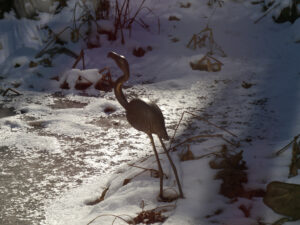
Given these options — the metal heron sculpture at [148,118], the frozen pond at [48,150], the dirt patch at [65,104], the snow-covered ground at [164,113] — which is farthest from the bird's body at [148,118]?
the dirt patch at [65,104]

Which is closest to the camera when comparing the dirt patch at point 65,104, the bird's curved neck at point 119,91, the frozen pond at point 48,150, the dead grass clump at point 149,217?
the dead grass clump at point 149,217

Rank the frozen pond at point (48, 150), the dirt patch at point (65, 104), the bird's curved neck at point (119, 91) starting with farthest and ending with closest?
the dirt patch at point (65, 104)
the frozen pond at point (48, 150)
the bird's curved neck at point (119, 91)

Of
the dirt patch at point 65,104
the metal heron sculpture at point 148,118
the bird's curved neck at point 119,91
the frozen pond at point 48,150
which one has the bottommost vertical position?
the frozen pond at point 48,150

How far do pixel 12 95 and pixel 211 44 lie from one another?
6.06 feet

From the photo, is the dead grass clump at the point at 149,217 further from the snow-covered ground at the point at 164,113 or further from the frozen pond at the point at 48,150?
the frozen pond at the point at 48,150

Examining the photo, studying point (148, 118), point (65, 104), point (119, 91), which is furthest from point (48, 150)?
point (148, 118)

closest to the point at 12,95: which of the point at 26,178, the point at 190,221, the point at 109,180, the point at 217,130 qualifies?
the point at 26,178

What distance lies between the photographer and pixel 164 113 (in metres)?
2.33

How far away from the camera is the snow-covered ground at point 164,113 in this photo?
4.55ft

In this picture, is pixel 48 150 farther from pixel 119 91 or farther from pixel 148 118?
pixel 148 118

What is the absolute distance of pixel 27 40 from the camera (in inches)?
129

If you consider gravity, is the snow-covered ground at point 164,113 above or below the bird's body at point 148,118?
below

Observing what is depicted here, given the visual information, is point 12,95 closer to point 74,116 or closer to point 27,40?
point 74,116

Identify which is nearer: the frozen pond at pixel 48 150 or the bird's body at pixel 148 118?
the bird's body at pixel 148 118
